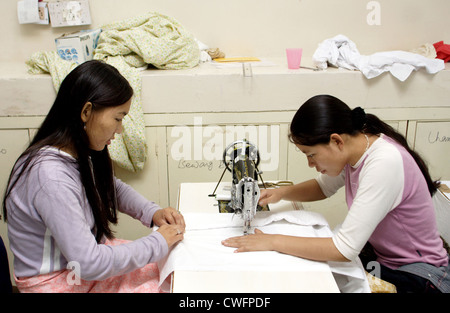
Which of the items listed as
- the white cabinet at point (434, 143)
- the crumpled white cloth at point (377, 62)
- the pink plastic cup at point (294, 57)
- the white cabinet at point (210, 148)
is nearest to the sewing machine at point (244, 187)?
the white cabinet at point (210, 148)

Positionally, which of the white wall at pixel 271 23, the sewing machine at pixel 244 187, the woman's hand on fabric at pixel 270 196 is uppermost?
the white wall at pixel 271 23

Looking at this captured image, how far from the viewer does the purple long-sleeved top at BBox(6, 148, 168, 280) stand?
115cm

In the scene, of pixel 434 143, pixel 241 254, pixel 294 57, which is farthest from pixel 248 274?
pixel 434 143

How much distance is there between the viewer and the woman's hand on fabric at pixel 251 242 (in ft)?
4.19

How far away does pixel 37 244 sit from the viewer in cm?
125

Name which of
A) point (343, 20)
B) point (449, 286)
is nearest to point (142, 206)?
point (449, 286)

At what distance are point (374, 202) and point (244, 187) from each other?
1.26 feet

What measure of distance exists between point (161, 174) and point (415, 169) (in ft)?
5.07

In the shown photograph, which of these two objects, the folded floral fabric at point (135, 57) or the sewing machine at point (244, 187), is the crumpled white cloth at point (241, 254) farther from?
the folded floral fabric at point (135, 57)

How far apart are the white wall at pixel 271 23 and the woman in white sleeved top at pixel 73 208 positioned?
1552mm

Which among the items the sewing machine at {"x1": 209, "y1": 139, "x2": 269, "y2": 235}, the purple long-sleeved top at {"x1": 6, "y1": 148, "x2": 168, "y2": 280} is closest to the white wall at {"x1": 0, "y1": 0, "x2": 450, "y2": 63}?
the sewing machine at {"x1": 209, "y1": 139, "x2": 269, "y2": 235}

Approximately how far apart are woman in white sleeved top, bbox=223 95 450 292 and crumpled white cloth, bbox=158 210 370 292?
35mm
